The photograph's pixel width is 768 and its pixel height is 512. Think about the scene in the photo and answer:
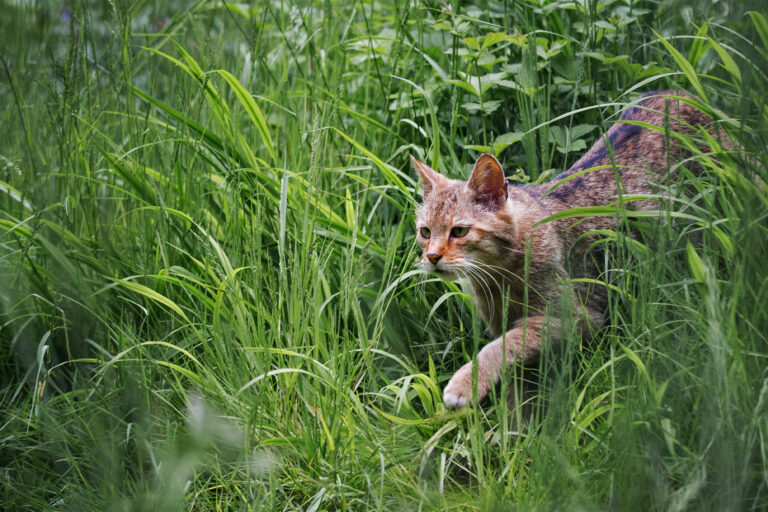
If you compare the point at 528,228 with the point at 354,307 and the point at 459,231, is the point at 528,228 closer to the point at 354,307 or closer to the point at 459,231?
the point at 459,231

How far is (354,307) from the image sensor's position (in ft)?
7.89

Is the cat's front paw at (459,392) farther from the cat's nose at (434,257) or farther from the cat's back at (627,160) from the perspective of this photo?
the cat's back at (627,160)

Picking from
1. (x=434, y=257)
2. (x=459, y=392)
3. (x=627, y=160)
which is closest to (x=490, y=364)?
(x=459, y=392)

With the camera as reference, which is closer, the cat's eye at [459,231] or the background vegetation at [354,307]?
the background vegetation at [354,307]

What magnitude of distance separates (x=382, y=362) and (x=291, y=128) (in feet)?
3.71

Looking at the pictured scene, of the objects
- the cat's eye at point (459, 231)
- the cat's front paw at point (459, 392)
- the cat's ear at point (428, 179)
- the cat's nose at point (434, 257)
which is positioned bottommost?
the cat's front paw at point (459, 392)

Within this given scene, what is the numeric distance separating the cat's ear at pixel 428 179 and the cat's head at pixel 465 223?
3 cm

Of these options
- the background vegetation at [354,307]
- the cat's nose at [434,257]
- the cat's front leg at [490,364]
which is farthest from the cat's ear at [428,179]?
the cat's front leg at [490,364]

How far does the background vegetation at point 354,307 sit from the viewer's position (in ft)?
5.99

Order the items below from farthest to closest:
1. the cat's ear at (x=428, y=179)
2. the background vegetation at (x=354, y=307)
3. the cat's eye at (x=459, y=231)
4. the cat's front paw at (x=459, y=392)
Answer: the cat's ear at (x=428, y=179) → the cat's eye at (x=459, y=231) → the cat's front paw at (x=459, y=392) → the background vegetation at (x=354, y=307)

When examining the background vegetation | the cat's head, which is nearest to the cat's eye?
the cat's head

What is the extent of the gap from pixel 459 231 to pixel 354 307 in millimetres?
492

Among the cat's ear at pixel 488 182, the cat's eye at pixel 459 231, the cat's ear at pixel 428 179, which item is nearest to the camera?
the cat's ear at pixel 488 182

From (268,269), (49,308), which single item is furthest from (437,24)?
(49,308)
